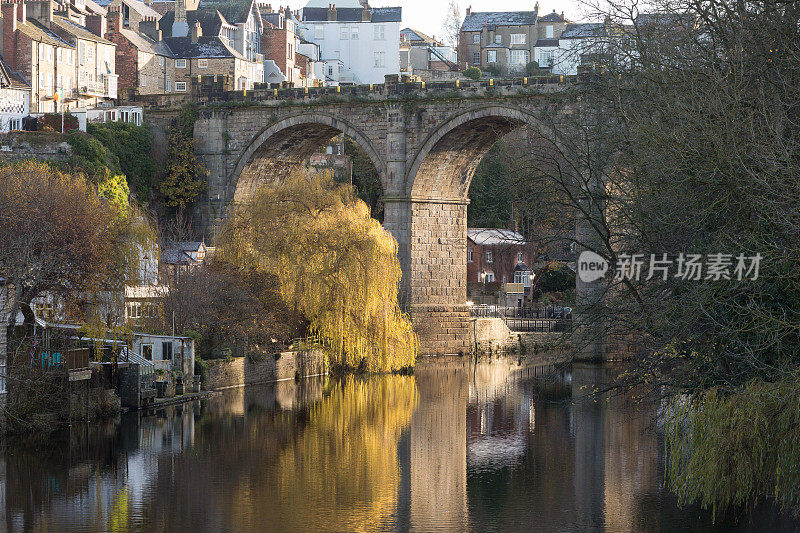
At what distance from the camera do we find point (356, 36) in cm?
7188

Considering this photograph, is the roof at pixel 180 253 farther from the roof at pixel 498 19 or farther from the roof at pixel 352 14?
the roof at pixel 498 19

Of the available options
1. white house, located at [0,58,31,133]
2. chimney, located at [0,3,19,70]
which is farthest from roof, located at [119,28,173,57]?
white house, located at [0,58,31,133]

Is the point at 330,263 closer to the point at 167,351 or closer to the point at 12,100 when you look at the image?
the point at 167,351

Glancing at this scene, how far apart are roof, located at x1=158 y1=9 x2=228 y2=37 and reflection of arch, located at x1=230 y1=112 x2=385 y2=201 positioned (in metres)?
16.9

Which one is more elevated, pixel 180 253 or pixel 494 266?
pixel 180 253

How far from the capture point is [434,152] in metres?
39.0

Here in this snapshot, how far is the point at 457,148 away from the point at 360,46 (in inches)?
1334

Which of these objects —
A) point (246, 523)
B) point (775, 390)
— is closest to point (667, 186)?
point (775, 390)

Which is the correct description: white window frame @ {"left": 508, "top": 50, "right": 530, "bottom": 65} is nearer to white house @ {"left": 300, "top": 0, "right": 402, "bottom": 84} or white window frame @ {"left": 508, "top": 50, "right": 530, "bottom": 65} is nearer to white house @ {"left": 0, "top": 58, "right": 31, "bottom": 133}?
white house @ {"left": 300, "top": 0, "right": 402, "bottom": 84}

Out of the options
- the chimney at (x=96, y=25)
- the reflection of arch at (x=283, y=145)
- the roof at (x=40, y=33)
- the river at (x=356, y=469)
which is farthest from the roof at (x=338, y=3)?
the river at (x=356, y=469)

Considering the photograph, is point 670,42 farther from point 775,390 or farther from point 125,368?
point 125,368

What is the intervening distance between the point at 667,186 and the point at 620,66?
3.03m

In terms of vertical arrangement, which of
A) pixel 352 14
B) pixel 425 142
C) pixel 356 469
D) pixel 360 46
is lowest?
pixel 356 469

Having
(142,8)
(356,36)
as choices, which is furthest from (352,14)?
(142,8)
